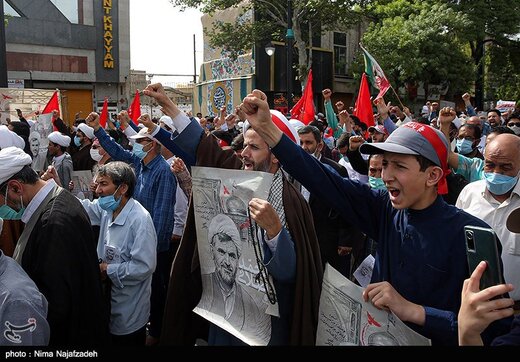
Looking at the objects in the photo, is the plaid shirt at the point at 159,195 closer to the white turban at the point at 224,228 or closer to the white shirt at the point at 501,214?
the white turban at the point at 224,228

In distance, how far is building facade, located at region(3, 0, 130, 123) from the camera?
30.2 m

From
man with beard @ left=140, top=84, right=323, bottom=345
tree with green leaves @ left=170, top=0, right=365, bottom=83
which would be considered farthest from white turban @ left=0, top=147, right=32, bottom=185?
tree with green leaves @ left=170, top=0, right=365, bottom=83

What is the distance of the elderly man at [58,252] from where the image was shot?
2.47 metres

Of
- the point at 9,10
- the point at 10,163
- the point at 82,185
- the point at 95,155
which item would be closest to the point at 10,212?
the point at 10,163

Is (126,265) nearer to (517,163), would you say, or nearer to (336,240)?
(336,240)

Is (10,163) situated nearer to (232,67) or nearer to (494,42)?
(232,67)

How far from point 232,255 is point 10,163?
1292mm

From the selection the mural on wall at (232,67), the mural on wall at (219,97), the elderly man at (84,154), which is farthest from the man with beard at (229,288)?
the mural on wall at (219,97)

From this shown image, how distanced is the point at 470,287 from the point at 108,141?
517cm

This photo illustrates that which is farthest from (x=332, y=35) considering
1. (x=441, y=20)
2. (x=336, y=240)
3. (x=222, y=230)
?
(x=222, y=230)

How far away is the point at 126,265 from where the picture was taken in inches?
130

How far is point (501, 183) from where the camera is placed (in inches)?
130

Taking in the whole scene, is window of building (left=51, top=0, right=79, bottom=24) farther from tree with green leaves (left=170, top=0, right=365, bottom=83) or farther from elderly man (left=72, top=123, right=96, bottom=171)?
elderly man (left=72, top=123, right=96, bottom=171)

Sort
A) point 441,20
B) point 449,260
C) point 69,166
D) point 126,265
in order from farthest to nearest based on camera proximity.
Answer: point 441,20, point 69,166, point 126,265, point 449,260
